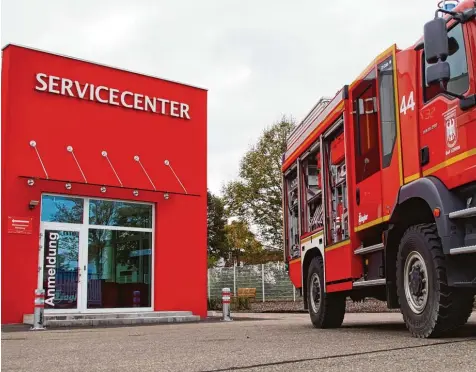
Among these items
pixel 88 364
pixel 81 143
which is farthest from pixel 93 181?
pixel 88 364

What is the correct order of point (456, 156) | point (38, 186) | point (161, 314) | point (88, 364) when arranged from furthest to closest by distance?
point (161, 314) → point (38, 186) → point (456, 156) → point (88, 364)

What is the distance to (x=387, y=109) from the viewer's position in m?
6.73

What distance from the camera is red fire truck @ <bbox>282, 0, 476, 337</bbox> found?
17.1 feet

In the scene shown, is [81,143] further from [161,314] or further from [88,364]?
[88,364]

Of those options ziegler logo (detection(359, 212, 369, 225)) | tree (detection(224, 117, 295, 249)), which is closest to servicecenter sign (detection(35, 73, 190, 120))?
ziegler logo (detection(359, 212, 369, 225))

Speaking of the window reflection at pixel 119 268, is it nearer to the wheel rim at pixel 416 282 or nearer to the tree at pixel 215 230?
the wheel rim at pixel 416 282

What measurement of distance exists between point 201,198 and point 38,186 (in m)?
4.76

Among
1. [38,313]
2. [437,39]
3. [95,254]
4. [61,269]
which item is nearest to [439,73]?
[437,39]

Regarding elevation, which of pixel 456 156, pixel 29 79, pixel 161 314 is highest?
pixel 29 79

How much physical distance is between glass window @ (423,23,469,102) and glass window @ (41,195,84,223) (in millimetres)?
11331

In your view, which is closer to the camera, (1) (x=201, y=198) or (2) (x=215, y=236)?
(1) (x=201, y=198)

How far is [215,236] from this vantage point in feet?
182

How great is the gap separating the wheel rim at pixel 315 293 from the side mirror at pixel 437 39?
4.48 m

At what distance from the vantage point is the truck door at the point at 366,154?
6980mm
